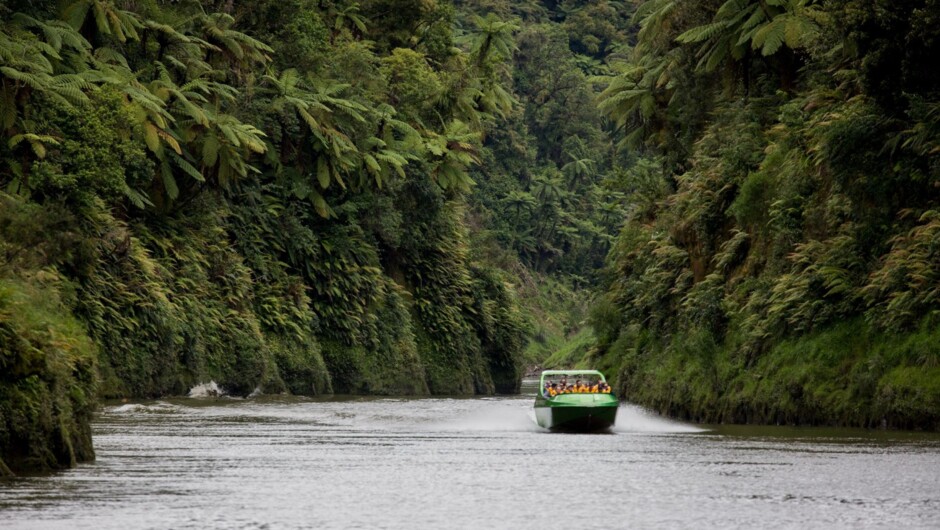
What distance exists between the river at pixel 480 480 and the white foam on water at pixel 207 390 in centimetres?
1201

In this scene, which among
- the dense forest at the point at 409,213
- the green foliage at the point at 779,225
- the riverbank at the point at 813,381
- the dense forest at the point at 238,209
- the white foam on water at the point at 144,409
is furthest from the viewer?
the white foam on water at the point at 144,409

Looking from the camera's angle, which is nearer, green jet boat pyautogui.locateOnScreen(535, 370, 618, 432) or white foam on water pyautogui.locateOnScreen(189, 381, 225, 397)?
green jet boat pyautogui.locateOnScreen(535, 370, 618, 432)

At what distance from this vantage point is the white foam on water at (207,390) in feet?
146

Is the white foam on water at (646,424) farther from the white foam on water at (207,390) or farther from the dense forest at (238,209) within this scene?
the white foam on water at (207,390)

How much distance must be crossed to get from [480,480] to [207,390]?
2613 centimetres

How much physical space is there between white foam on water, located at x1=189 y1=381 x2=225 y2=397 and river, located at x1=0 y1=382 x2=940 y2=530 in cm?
1201

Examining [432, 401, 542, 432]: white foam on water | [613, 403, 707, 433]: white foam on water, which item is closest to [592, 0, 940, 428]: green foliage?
[613, 403, 707, 433]: white foam on water

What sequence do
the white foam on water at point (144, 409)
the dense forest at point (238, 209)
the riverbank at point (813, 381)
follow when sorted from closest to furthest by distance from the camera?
1. the riverbank at point (813, 381)
2. the dense forest at point (238, 209)
3. the white foam on water at point (144, 409)

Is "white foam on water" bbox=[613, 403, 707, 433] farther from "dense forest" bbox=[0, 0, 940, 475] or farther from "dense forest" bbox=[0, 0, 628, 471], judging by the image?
"dense forest" bbox=[0, 0, 628, 471]

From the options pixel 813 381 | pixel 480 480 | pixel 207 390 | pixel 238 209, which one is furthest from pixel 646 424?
pixel 238 209

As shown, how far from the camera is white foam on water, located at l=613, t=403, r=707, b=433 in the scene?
3275cm

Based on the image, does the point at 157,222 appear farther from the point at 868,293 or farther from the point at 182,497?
the point at 182,497

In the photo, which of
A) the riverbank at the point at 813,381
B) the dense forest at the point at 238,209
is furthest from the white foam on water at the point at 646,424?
the dense forest at the point at 238,209

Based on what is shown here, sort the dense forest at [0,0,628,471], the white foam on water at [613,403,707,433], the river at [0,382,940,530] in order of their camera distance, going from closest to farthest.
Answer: the river at [0,382,940,530], the dense forest at [0,0,628,471], the white foam on water at [613,403,707,433]
